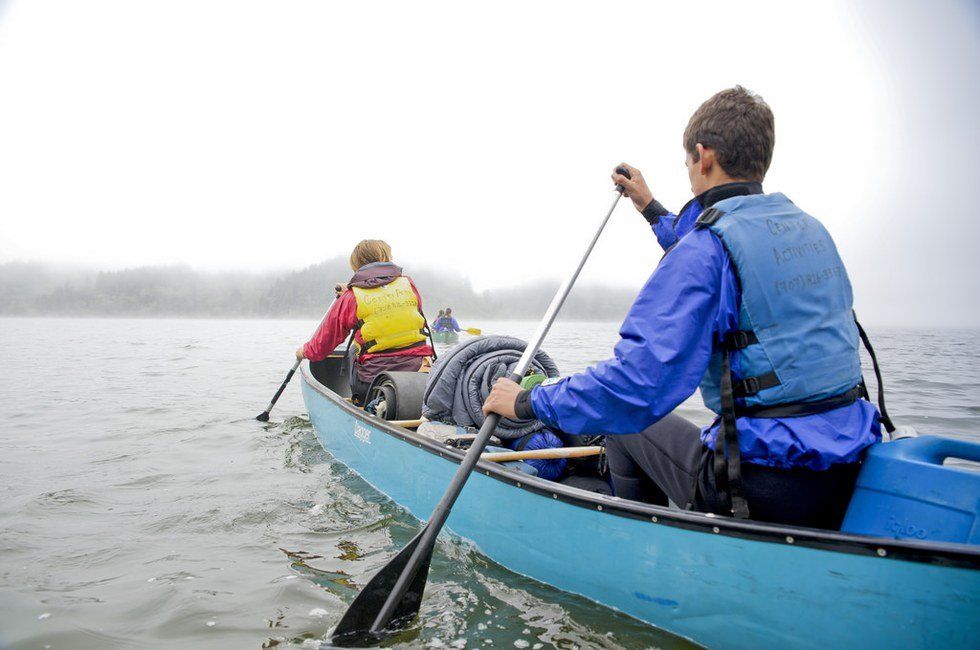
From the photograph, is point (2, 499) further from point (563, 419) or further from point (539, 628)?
point (563, 419)

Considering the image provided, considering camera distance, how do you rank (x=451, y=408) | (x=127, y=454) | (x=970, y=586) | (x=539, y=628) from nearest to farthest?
(x=970, y=586)
(x=539, y=628)
(x=451, y=408)
(x=127, y=454)

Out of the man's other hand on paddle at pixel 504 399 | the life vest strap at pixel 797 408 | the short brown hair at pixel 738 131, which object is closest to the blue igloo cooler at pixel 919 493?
the life vest strap at pixel 797 408

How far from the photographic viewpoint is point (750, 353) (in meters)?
2.37

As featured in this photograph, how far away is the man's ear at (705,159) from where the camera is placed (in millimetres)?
2621

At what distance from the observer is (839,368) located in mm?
2354

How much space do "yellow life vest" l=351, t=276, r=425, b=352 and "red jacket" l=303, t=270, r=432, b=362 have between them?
0.07m

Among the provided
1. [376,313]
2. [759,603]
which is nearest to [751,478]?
→ [759,603]

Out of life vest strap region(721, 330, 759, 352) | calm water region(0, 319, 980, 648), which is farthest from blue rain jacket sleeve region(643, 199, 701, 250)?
calm water region(0, 319, 980, 648)

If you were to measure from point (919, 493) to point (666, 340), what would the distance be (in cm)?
109

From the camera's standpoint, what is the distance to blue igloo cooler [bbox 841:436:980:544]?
213 cm

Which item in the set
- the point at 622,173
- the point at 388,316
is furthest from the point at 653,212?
the point at 388,316

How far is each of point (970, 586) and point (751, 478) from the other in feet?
2.44

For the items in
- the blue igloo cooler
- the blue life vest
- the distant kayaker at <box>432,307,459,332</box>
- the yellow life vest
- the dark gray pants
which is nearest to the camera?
the blue igloo cooler

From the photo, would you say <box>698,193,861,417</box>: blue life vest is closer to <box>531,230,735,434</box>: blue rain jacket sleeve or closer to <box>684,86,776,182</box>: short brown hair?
<box>531,230,735,434</box>: blue rain jacket sleeve
